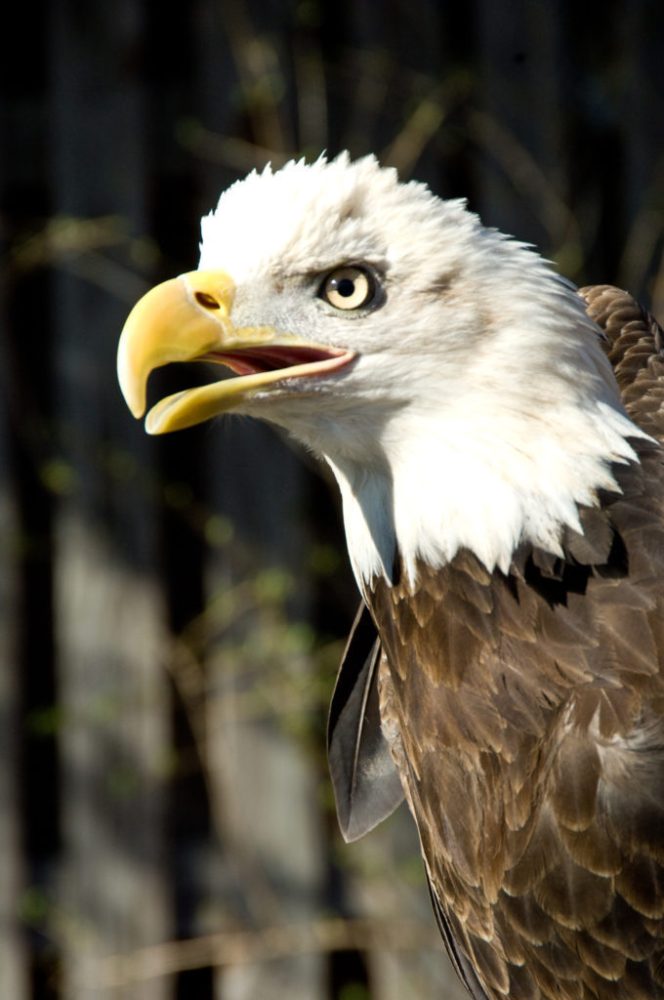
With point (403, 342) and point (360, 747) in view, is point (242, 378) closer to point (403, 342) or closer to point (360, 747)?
point (403, 342)

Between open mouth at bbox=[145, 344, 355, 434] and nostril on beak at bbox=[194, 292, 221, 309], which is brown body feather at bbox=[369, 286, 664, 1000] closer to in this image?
open mouth at bbox=[145, 344, 355, 434]

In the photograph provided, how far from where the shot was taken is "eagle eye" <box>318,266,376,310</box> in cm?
172

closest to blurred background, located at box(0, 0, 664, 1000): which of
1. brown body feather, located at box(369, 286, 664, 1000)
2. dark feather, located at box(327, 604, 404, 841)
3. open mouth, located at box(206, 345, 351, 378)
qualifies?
dark feather, located at box(327, 604, 404, 841)

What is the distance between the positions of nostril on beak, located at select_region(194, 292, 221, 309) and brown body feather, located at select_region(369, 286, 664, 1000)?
463 millimetres

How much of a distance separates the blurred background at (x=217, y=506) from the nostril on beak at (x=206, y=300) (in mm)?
1716

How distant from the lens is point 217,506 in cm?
348

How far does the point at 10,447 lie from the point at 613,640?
7.03 ft

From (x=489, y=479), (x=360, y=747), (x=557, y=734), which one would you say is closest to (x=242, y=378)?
(x=489, y=479)

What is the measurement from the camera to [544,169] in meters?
3.56

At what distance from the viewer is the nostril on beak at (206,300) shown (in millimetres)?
1685

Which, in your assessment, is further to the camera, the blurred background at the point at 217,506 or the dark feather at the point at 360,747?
the blurred background at the point at 217,506

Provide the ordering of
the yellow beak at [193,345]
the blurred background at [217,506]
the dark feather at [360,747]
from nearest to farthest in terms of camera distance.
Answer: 1. the yellow beak at [193,345]
2. the dark feather at [360,747]
3. the blurred background at [217,506]

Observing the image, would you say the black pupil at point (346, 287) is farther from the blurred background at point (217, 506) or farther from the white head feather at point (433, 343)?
the blurred background at point (217, 506)

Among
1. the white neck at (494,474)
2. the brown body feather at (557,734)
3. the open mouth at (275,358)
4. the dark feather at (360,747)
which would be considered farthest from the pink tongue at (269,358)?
the dark feather at (360,747)
